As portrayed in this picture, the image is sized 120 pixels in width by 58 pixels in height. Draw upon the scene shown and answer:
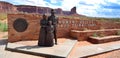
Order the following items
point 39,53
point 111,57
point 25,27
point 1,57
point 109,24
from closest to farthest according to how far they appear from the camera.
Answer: point 1,57 → point 39,53 → point 111,57 → point 25,27 → point 109,24

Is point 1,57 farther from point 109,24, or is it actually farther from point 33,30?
point 109,24

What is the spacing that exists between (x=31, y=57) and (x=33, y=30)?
3.15 m

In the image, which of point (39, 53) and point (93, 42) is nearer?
point (39, 53)

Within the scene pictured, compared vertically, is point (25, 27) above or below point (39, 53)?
above

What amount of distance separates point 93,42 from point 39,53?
401 centimetres

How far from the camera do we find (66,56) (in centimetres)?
577

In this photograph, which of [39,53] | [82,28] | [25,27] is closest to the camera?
[39,53]

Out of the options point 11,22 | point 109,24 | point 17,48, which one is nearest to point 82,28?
point 109,24

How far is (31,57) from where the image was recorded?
5.83 metres

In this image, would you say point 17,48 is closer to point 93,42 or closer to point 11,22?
point 11,22

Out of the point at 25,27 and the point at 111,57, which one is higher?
the point at 25,27

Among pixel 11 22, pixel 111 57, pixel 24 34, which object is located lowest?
pixel 111 57

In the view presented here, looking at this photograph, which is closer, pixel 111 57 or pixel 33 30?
pixel 111 57

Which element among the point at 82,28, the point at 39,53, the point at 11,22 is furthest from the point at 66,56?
the point at 82,28
